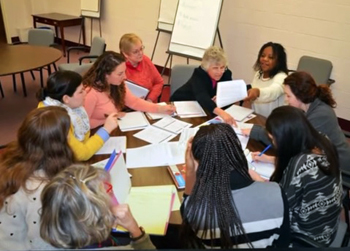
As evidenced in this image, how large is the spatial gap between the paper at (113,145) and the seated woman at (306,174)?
2.85 feet

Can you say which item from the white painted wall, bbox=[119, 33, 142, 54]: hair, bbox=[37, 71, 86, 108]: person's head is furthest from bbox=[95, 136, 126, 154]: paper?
the white painted wall

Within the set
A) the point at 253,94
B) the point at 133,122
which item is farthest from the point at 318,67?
the point at 133,122

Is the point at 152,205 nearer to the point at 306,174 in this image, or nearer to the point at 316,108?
the point at 306,174

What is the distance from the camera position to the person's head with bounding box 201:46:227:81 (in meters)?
2.52

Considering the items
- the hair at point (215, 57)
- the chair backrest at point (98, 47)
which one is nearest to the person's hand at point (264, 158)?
the hair at point (215, 57)

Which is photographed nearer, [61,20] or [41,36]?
[41,36]

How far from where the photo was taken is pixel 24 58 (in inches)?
156

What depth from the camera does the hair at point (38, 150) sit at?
4.22ft

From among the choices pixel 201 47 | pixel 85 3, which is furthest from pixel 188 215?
pixel 85 3

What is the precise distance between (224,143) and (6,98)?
419 cm

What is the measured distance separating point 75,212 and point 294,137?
0.96m

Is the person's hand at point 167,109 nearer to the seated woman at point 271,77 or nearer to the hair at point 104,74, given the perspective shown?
the hair at point 104,74

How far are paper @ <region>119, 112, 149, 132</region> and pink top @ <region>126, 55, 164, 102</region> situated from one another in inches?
30.5

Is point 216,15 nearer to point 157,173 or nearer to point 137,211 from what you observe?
point 157,173
